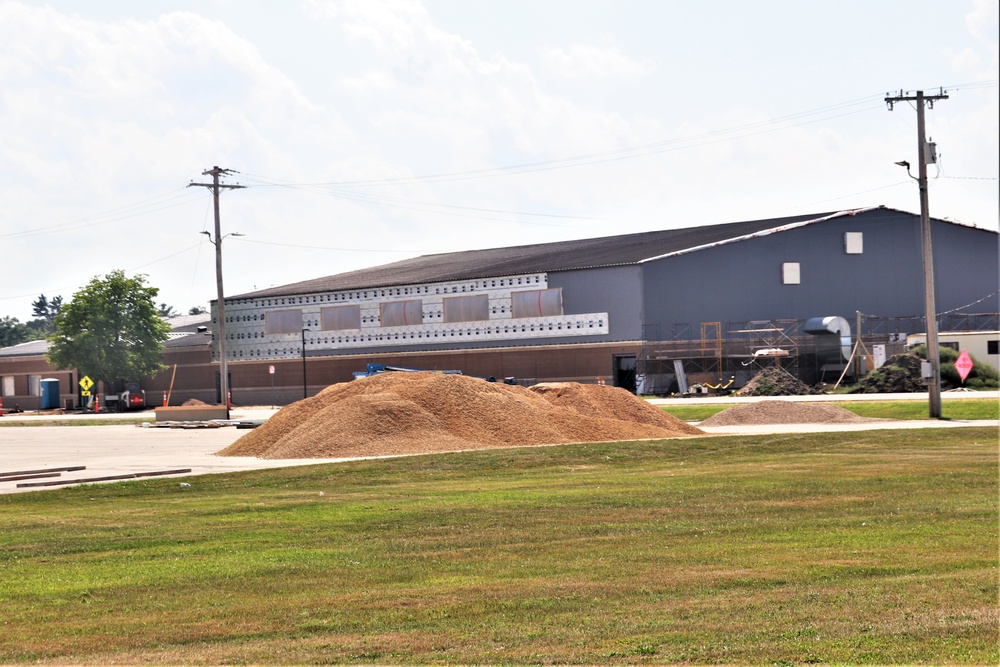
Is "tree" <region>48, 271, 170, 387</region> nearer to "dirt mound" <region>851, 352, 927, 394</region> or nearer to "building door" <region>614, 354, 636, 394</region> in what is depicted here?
"building door" <region>614, 354, 636, 394</region>

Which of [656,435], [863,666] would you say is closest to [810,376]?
[656,435]

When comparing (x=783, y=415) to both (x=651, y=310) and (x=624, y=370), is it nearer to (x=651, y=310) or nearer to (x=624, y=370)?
(x=651, y=310)

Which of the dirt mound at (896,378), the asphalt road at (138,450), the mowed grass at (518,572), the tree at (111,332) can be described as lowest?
the asphalt road at (138,450)

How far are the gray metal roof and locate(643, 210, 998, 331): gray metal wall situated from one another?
5.15 feet

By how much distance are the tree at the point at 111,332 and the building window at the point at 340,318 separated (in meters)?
13.6

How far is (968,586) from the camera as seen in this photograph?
11539 millimetres

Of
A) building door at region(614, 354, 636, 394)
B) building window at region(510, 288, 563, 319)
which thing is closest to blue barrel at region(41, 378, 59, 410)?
building window at region(510, 288, 563, 319)

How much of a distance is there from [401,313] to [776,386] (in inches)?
1221

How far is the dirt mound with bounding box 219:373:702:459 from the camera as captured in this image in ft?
114

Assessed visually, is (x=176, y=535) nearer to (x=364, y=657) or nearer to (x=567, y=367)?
(x=364, y=657)

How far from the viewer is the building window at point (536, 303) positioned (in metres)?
81.2

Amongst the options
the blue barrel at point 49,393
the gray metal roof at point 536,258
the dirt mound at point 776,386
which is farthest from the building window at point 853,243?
the blue barrel at point 49,393

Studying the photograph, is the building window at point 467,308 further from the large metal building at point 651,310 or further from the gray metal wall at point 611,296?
the gray metal wall at point 611,296

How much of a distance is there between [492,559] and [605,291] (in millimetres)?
65441
